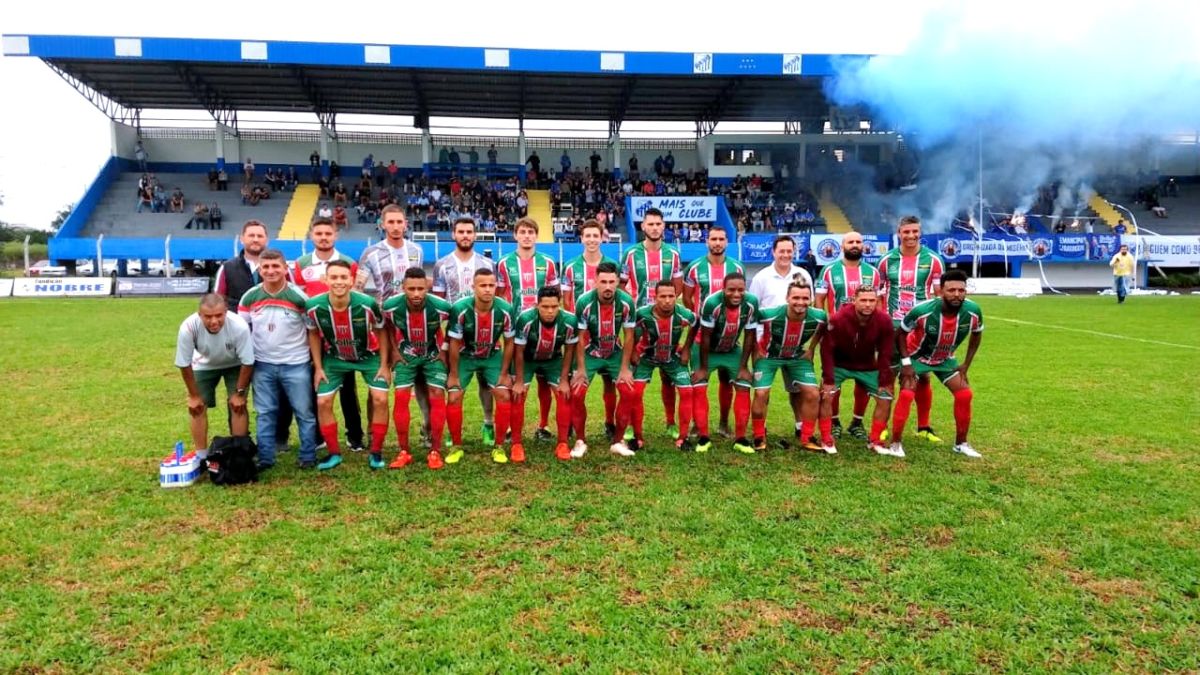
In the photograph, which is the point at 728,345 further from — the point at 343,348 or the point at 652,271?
the point at 343,348

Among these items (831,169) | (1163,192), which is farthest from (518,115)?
(1163,192)

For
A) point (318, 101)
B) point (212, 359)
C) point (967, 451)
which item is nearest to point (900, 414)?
point (967, 451)

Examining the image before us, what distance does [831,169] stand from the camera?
3659cm

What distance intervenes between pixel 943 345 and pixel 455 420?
4.32 metres

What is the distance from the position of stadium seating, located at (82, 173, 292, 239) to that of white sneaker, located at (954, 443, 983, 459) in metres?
29.1

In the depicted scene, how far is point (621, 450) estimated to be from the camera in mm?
6258

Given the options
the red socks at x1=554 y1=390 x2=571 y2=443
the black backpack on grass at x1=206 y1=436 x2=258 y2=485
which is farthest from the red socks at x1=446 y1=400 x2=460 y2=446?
the black backpack on grass at x1=206 y1=436 x2=258 y2=485

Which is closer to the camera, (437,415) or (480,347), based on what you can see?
(437,415)

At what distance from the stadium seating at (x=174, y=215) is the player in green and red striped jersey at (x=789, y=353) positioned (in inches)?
1095

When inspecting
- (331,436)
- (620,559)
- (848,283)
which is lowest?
(620,559)

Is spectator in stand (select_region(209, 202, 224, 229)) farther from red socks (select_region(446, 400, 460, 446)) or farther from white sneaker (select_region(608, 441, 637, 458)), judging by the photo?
white sneaker (select_region(608, 441, 637, 458))

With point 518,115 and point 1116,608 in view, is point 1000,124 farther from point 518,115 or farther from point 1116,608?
point 1116,608

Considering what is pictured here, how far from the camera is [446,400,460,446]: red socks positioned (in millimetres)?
6132

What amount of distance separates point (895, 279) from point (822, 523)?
338cm
